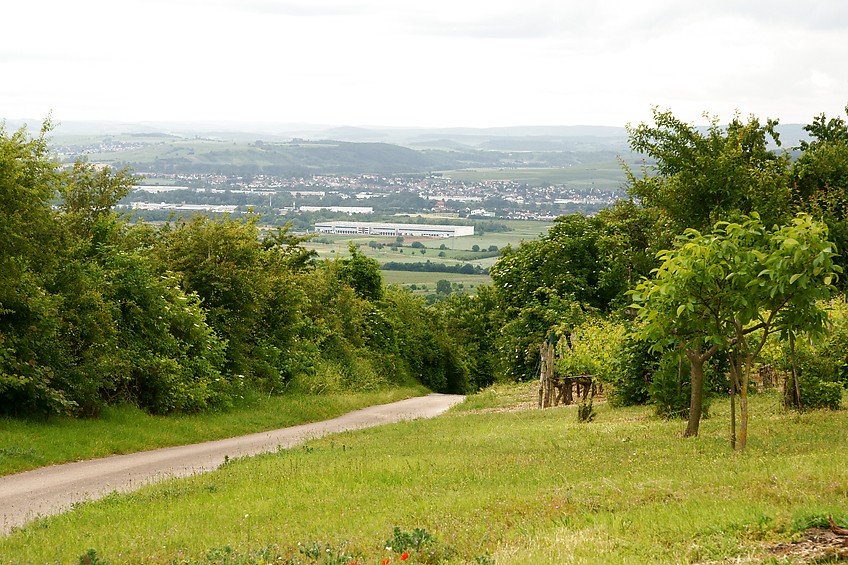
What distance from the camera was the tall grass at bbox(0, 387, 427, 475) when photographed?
60.0ft

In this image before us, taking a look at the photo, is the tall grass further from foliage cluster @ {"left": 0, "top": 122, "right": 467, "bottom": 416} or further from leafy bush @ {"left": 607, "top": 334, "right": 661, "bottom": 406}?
leafy bush @ {"left": 607, "top": 334, "right": 661, "bottom": 406}

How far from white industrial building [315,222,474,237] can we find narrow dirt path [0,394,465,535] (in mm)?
127499

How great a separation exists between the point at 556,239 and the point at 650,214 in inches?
900

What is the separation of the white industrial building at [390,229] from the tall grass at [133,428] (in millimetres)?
120873

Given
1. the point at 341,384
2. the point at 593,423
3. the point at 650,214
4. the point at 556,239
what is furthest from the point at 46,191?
the point at 556,239

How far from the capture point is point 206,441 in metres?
23.2

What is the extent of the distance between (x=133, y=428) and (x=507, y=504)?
1427 cm

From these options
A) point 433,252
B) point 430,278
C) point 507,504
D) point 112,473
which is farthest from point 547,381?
point 433,252

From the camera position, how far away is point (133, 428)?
21969 mm

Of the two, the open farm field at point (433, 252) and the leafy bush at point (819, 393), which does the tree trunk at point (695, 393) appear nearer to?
the leafy bush at point (819, 393)

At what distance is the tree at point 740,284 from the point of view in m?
11.8

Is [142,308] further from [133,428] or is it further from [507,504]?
[507,504]

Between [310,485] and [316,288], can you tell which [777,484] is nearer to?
[310,485]

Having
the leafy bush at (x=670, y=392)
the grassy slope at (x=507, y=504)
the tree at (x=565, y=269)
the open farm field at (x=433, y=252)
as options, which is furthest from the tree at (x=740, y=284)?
the open farm field at (x=433, y=252)
